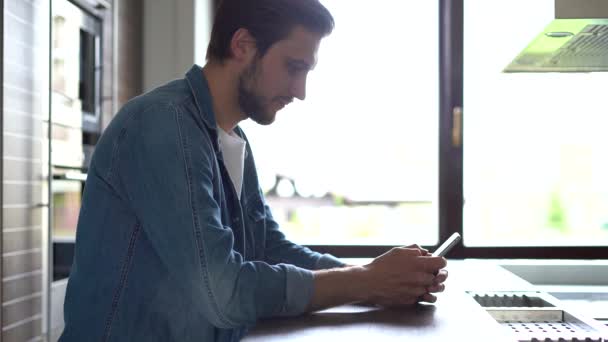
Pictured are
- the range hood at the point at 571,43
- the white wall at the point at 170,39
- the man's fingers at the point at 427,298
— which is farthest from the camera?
the white wall at the point at 170,39

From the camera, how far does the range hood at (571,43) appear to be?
170cm

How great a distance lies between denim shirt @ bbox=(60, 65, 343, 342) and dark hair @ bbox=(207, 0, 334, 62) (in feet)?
0.63

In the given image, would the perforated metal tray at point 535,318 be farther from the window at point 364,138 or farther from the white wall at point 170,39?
the white wall at point 170,39

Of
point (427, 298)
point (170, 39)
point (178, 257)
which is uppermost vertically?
point (170, 39)

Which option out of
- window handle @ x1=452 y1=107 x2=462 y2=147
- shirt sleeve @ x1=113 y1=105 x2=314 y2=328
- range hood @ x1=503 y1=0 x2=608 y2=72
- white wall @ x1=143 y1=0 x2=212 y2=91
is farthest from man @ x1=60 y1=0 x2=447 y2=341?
window handle @ x1=452 y1=107 x2=462 y2=147

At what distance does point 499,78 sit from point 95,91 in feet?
5.67

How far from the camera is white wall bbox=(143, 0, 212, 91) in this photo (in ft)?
9.75

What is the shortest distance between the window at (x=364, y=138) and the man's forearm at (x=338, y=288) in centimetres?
206

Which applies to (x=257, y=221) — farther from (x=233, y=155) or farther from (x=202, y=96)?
(x=202, y=96)

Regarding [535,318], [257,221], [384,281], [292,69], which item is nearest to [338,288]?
[384,281]

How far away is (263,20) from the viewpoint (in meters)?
1.31

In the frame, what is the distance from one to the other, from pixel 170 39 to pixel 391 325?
2182 millimetres

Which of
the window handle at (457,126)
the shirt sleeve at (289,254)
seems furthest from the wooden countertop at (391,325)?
the window handle at (457,126)

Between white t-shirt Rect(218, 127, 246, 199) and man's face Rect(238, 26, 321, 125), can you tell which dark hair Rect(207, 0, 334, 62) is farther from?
white t-shirt Rect(218, 127, 246, 199)
